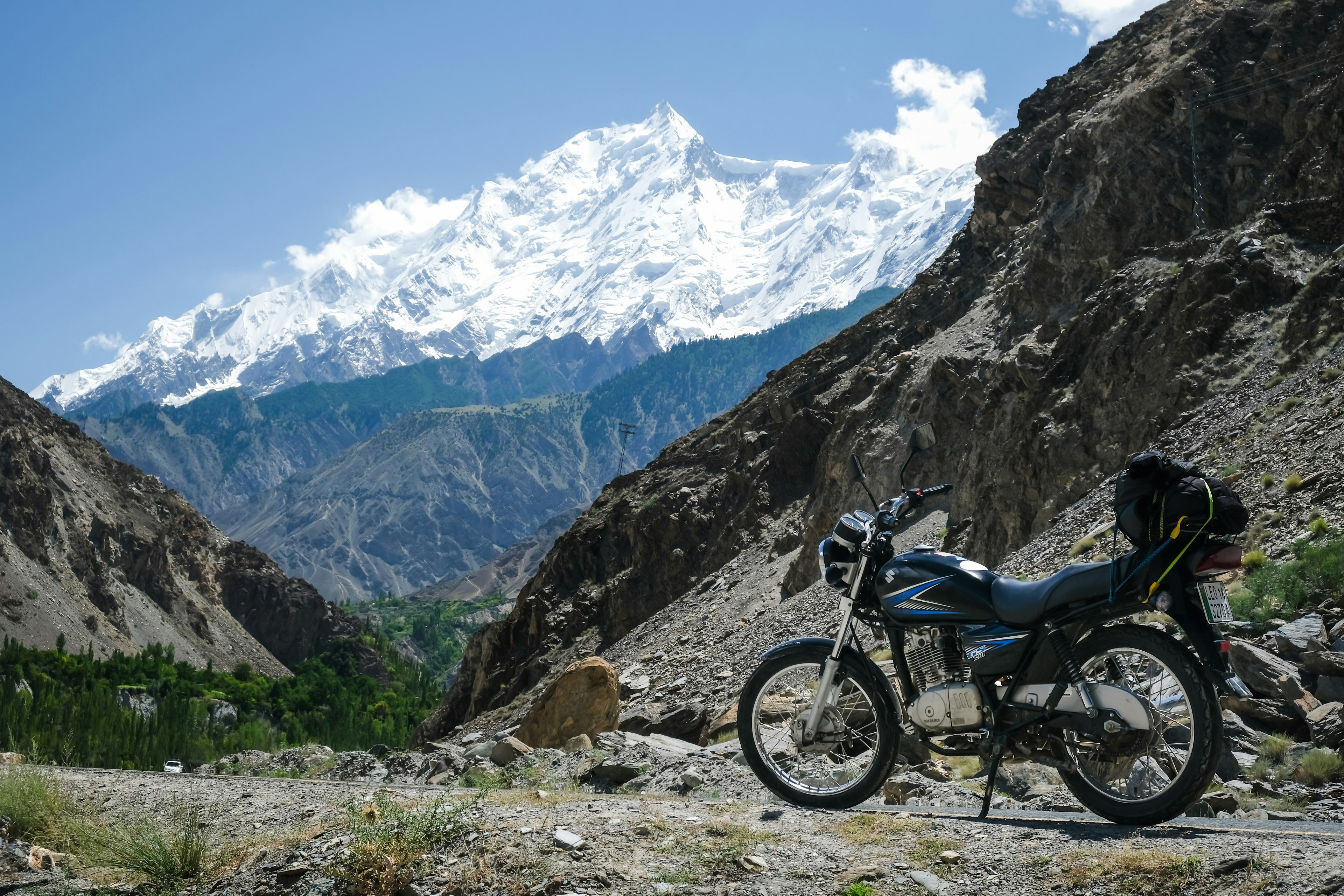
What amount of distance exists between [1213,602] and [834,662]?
2.46m

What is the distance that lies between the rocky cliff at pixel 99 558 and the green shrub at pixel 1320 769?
434 ft

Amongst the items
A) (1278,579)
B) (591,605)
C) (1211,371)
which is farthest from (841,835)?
(591,605)

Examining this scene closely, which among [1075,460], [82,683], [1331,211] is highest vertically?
[1331,211]

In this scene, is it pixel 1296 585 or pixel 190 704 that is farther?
pixel 190 704

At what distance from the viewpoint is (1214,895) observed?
16.9ft

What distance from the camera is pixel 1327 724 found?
8906mm

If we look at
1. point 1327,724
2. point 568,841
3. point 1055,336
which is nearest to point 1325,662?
point 1327,724

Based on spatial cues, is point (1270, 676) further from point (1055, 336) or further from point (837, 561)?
point (1055, 336)

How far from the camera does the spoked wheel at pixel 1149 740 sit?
645 centimetres

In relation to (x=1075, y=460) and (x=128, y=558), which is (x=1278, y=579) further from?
(x=128, y=558)

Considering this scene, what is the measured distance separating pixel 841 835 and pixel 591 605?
54092 mm

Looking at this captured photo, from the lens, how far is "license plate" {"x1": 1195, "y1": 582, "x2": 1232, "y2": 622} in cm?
639

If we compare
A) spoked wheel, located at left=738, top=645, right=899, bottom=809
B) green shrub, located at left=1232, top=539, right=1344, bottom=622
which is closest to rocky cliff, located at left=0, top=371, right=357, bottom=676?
green shrub, located at left=1232, top=539, right=1344, bottom=622

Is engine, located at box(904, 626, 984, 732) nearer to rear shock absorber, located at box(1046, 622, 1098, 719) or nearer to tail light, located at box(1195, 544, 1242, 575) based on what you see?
rear shock absorber, located at box(1046, 622, 1098, 719)
